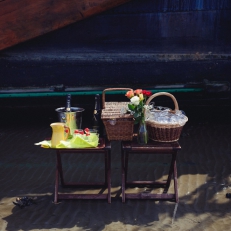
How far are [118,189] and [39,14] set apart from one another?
422 centimetres

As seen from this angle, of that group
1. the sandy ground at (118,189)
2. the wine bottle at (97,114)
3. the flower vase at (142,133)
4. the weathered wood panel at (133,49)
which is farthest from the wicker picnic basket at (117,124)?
the weathered wood panel at (133,49)

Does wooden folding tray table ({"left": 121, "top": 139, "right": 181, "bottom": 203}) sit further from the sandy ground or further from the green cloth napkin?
the green cloth napkin

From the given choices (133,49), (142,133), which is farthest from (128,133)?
(133,49)

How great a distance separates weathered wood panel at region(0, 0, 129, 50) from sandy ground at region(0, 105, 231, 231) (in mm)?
2219

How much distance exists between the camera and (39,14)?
8.15 meters

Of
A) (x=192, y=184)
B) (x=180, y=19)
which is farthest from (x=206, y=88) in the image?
(x=192, y=184)

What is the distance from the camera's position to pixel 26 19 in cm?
816

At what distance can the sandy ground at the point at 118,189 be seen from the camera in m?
4.89

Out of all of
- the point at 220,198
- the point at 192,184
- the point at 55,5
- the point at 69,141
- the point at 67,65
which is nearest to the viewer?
the point at 69,141

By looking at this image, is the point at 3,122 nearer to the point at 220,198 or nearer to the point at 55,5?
the point at 55,5

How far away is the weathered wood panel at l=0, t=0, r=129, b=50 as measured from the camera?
8.10m

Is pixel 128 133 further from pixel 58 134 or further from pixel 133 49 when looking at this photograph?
pixel 133 49

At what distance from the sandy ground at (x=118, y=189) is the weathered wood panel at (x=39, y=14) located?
7.28 ft

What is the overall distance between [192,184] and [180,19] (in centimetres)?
400
